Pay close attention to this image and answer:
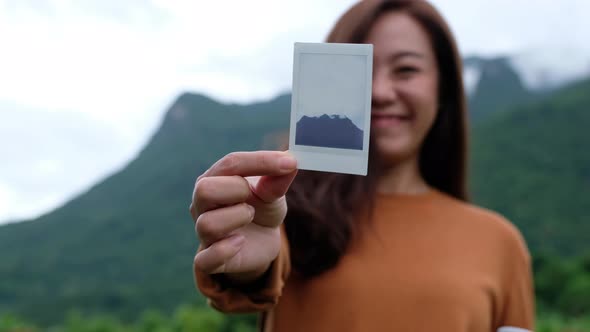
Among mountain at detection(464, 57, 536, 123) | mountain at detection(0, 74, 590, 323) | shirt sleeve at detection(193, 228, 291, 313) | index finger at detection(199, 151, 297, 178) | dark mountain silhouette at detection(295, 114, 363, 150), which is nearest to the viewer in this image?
index finger at detection(199, 151, 297, 178)

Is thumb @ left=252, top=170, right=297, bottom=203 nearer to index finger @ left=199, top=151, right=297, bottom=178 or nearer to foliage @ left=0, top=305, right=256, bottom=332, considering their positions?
index finger @ left=199, top=151, right=297, bottom=178

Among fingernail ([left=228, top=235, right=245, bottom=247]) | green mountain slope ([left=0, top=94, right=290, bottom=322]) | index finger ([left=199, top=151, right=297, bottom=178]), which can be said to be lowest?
green mountain slope ([left=0, top=94, right=290, bottom=322])

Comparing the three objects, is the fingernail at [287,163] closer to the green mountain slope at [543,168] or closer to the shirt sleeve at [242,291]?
the shirt sleeve at [242,291]

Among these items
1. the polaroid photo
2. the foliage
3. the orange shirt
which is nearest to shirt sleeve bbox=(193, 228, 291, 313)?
the orange shirt

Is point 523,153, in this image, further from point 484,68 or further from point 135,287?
point 135,287

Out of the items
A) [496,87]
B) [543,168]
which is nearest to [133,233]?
[543,168]
